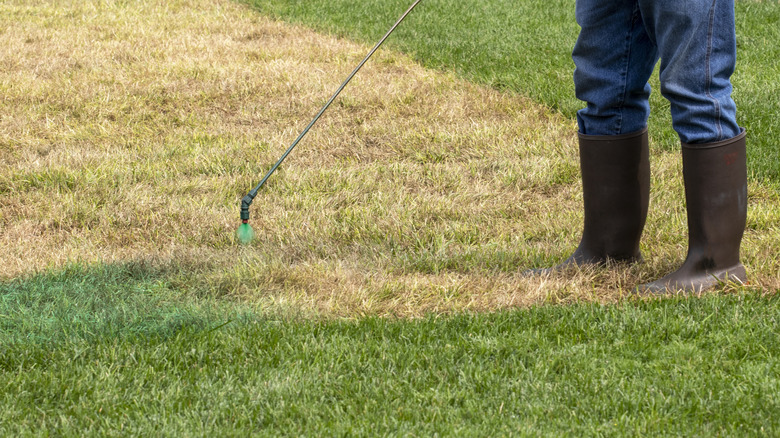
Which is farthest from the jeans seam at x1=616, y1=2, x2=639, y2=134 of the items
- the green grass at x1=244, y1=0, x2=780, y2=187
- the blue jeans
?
the green grass at x1=244, y1=0, x2=780, y2=187

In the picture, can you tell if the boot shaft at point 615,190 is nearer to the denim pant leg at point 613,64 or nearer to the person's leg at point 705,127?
the denim pant leg at point 613,64

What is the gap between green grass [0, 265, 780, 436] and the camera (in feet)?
6.96

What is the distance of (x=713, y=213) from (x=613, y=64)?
607 mm

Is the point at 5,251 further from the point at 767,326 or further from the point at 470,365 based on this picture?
the point at 767,326

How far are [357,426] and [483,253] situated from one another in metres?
1.44

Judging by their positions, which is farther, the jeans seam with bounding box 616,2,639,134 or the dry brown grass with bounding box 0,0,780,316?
the dry brown grass with bounding box 0,0,780,316

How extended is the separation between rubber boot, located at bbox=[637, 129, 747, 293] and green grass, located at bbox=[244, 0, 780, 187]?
162cm

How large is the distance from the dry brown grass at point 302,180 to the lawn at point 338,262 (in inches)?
0.7

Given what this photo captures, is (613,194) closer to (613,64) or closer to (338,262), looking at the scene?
(613,64)

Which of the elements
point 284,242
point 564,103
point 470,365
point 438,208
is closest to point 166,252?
point 284,242

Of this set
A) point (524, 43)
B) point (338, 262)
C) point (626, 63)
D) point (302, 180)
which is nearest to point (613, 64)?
point (626, 63)

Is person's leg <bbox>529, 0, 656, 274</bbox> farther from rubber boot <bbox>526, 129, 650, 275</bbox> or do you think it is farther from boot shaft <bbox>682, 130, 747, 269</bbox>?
boot shaft <bbox>682, 130, 747, 269</bbox>

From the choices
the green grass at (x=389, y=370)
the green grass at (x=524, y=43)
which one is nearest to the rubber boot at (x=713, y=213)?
the green grass at (x=389, y=370)

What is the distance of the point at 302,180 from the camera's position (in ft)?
14.5
